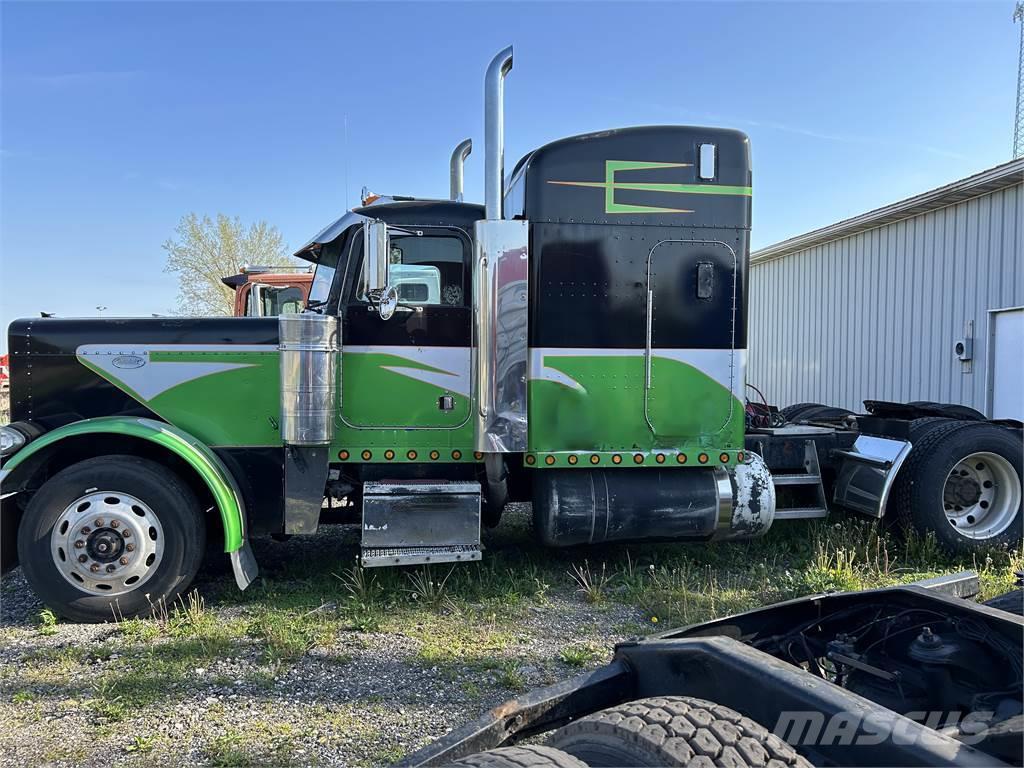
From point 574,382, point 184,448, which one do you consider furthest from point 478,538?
point 184,448

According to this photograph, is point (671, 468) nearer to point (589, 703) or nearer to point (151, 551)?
point (589, 703)

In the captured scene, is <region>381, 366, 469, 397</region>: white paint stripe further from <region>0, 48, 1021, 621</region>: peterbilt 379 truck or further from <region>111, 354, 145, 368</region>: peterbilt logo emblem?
<region>111, 354, 145, 368</region>: peterbilt logo emblem

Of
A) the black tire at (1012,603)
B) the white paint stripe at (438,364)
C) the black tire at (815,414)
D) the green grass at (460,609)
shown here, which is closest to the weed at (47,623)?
the green grass at (460,609)

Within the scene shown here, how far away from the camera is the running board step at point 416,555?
15.1ft

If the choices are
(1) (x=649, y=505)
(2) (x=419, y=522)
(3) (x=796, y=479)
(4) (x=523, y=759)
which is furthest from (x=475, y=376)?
(4) (x=523, y=759)

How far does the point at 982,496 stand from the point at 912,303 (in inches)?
187

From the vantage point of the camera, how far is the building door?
802cm

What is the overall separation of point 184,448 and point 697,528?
3.47 m

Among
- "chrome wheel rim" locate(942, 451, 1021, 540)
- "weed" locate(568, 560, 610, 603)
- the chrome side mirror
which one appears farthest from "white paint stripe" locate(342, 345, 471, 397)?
"chrome wheel rim" locate(942, 451, 1021, 540)

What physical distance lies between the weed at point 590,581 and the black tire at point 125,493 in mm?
2526

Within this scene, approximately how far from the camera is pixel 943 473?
5426 millimetres

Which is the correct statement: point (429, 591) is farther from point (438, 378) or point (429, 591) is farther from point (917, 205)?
point (917, 205)

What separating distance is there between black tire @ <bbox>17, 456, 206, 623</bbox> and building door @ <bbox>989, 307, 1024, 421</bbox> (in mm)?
8560

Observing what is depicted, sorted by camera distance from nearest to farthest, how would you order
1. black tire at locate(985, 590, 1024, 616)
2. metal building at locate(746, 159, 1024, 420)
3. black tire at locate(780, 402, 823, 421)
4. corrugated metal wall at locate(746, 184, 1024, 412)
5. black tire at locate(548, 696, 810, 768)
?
black tire at locate(548, 696, 810, 768) → black tire at locate(985, 590, 1024, 616) → black tire at locate(780, 402, 823, 421) → metal building at locate(746, 159, 1024, 420) → corrugated metal wall at locate(746, 184, 1024, 412)
